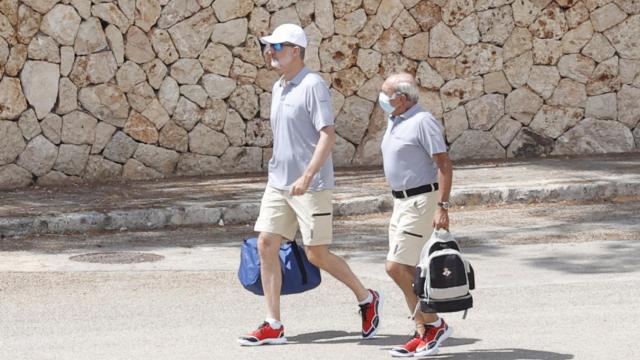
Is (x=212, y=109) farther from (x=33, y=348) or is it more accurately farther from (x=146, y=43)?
(x=33, y=348)

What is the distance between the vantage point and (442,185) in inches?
286

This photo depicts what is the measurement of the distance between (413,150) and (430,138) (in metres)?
0.13

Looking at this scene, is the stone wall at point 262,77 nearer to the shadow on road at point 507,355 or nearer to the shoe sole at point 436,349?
the shoe sole at point 436,349

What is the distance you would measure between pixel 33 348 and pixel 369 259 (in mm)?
3702

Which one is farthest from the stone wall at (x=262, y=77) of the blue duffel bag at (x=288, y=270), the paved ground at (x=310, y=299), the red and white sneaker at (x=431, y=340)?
the red and white sneaker at (x=431, y=340)

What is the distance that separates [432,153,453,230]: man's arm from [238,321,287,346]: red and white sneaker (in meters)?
1.11

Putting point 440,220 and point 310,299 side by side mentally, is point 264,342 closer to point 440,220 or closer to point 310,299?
point 440,220

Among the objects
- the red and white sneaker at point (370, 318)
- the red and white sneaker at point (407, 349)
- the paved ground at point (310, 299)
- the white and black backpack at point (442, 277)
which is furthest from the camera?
the red and white sneaker at point (370, 318)

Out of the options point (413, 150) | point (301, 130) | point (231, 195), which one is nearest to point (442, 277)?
point (413, 150)

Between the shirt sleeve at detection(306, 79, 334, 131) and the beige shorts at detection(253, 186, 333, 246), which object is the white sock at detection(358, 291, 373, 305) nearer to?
the beige shorts at detection(253, 186, 333, 246)

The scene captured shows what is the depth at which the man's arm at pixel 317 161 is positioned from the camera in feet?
24.8

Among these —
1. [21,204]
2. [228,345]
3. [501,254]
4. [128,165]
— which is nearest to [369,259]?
[501,254]

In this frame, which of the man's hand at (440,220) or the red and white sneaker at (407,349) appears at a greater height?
the man's hand at (440,220)

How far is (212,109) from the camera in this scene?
16234 mm
